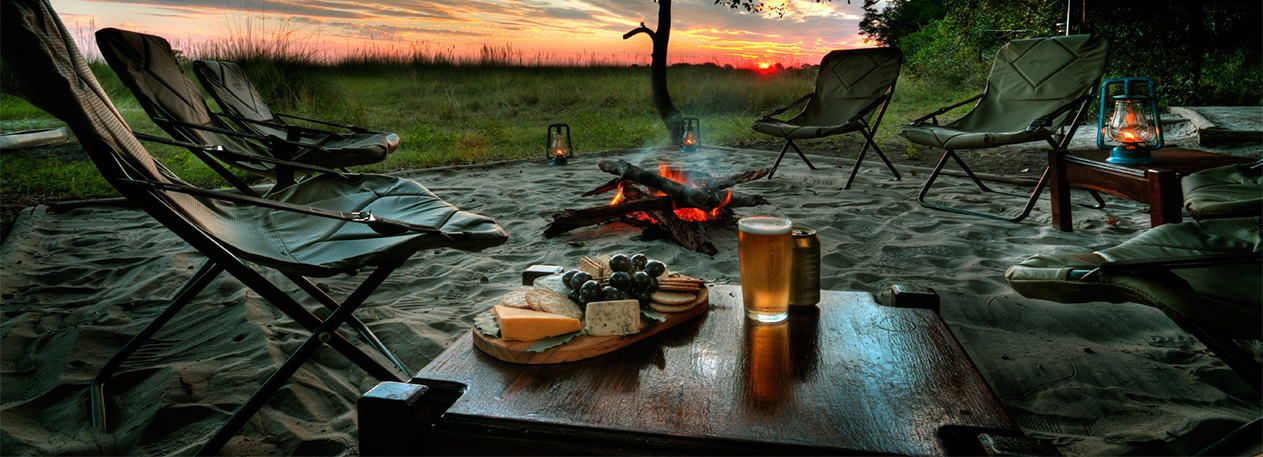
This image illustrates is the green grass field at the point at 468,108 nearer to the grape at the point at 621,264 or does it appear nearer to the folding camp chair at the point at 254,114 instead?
the folding camp chair at the point at 254,114

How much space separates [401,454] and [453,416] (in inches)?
3.7

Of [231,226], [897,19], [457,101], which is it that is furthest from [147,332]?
[897,19]

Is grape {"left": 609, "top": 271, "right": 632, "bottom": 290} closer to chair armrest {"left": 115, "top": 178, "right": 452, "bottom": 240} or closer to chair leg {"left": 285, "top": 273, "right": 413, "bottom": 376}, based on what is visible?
chair armrest {"left": 115, "top": 178, "right": 452, "bottom": 240}

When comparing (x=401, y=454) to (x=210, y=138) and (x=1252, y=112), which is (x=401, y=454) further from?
(x=1252, y=112)

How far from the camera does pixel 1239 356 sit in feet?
3.76

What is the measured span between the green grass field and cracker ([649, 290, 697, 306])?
402 cm

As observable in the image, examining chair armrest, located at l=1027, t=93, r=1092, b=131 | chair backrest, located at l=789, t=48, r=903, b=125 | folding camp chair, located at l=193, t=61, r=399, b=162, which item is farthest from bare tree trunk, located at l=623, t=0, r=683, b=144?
folding camp chair, located at l=193, t=61, r=399, b=162

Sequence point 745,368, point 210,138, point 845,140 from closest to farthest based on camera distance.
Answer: point 745,368, point 210,138, point 845,140

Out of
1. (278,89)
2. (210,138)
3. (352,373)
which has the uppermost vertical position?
(278,89)

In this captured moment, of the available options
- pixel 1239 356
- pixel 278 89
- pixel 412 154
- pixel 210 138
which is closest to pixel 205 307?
pixel 210 138

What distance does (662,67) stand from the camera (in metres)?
7.37

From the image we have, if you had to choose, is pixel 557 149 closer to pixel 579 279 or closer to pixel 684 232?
pixel 684 232

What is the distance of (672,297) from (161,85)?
108 inches

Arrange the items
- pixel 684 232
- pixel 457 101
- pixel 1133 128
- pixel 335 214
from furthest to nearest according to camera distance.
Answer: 1. pixel 457 101
2. pixel 684 232
3. pixel 1133 128
4. pixel 335 214
